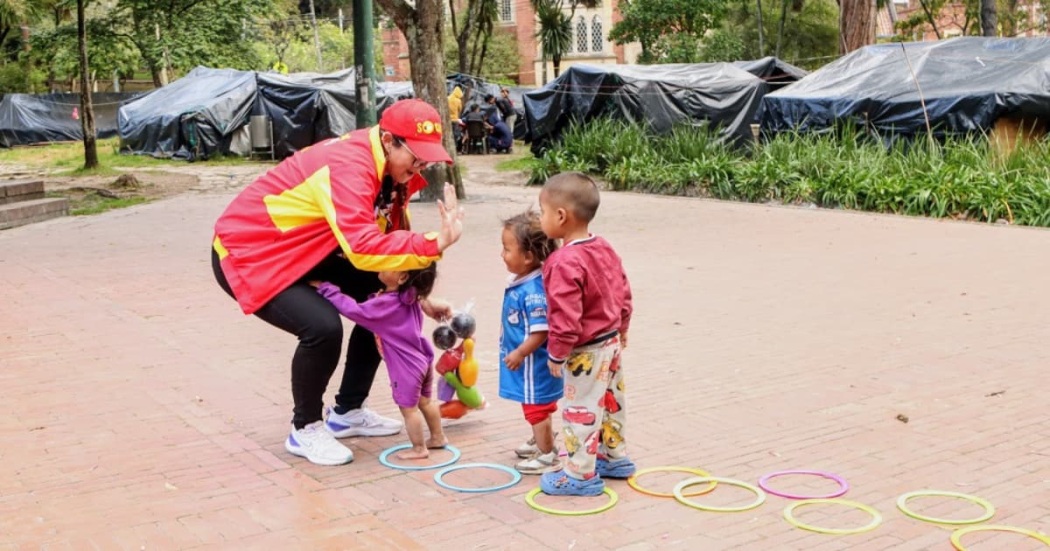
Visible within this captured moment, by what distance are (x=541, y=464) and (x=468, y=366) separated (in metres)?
0.66

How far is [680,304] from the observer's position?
8656mm

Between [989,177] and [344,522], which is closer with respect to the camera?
[344,522]

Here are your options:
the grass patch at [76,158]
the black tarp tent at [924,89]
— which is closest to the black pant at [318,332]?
the black tarp tent at [924,89]

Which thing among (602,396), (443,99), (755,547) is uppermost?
(443,99)

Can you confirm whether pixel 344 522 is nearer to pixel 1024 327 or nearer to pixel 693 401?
pixel 693 401

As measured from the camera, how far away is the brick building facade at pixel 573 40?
57.7 meters

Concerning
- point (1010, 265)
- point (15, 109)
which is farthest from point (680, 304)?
point (15, 109)

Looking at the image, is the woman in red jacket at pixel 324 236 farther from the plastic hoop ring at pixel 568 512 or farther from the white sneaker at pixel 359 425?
the plastic hoop ring at pixel 568 512

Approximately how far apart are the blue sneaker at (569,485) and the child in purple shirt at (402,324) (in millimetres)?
703

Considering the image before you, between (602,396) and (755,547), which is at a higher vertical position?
(602,396)

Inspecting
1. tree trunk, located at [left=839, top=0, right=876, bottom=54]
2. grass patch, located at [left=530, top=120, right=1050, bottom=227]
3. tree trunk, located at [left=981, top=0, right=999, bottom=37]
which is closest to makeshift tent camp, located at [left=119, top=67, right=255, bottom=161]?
grass patch, located at [left=530, top=120, right=1050, bottom=227]

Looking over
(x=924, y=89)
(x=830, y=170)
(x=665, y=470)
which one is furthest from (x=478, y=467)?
(x=924, y=89)

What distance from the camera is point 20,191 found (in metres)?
15.3

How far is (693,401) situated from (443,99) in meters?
11.0
